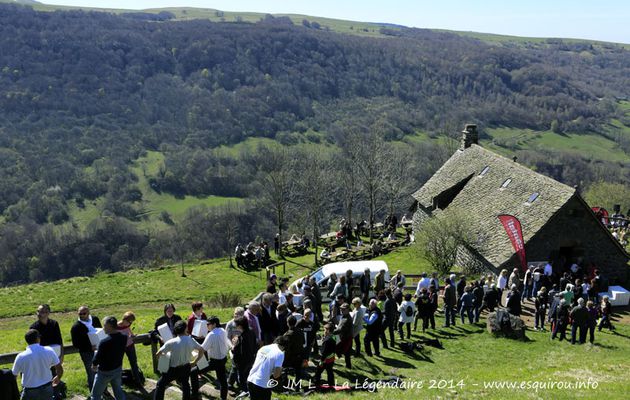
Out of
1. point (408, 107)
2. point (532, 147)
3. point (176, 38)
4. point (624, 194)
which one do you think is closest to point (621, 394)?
point (624, 194)

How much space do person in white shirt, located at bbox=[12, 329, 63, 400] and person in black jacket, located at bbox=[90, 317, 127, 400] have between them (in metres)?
0.79

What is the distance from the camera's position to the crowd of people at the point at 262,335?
9625 millimetres

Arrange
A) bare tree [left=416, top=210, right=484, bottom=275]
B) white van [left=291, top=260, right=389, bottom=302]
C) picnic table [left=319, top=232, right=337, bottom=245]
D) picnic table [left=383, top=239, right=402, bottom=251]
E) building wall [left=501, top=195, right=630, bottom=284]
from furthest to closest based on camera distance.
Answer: picnic table [left=319, top=232, right=337, bottom=245] → picnic table [left=383, top=239, right=402, bottom=251] → bare tree [left=416, top=210, right=484, bottom=275] → building wall [left=501, top=195, right=630, bottom=284] → white van [left=291, top=260, right=389, bottom=302]

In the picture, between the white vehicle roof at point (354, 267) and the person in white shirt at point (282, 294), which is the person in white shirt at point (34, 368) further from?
the white vehicle roof at point (354, 267)

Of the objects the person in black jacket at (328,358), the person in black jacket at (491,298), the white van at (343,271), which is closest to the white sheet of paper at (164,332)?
the person in black jacket at (328,358)

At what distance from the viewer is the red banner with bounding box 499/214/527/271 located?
26.2m

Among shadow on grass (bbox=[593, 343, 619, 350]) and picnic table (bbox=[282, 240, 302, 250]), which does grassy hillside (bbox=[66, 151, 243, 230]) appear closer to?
picnic table (bbox=[282, 240, 302, 250])

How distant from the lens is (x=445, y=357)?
16344 millimetres

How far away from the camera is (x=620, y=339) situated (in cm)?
1952

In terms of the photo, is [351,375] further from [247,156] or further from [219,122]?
[219,122]

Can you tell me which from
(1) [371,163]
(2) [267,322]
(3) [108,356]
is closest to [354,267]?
(2) [267,322]

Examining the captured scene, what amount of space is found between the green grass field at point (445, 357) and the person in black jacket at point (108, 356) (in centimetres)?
227

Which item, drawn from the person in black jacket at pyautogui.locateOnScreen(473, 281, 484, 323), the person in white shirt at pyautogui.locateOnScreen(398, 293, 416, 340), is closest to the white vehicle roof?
the person in black jacket at pyautogui.locateOnScreen(473, 281, 484, 323)

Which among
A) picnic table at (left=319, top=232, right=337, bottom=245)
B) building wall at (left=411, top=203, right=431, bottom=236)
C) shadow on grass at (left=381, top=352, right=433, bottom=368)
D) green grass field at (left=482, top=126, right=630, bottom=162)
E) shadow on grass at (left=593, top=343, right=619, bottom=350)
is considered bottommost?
green grass field at (left=482, top=126, right=630, bottom=162)
